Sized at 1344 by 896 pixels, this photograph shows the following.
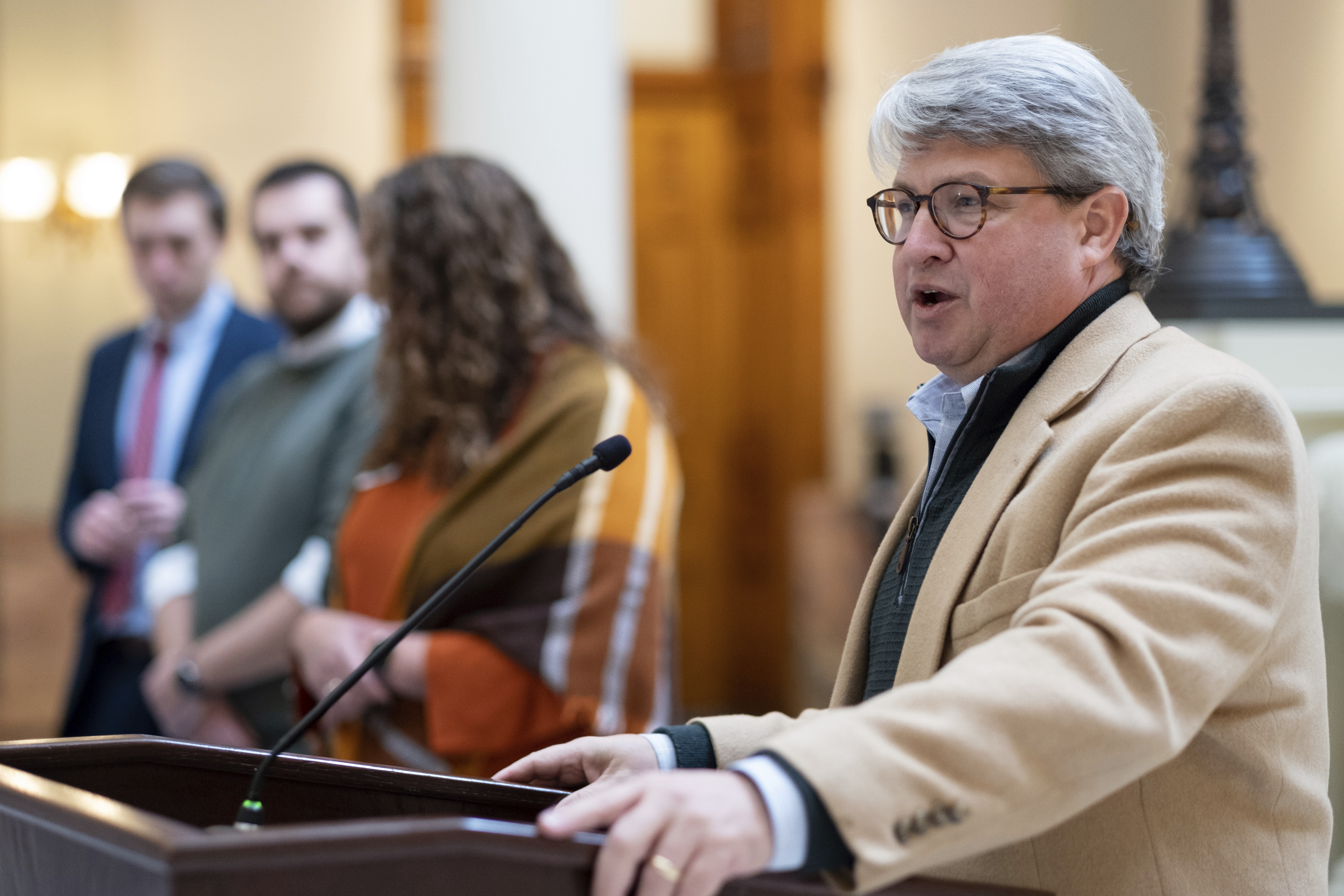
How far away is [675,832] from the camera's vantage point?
2.68 feet

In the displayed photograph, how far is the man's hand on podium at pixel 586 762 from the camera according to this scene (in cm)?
118

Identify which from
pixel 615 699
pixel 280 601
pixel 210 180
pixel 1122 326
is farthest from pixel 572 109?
pixel 1122 326

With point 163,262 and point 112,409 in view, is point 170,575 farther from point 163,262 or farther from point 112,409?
point 163,262

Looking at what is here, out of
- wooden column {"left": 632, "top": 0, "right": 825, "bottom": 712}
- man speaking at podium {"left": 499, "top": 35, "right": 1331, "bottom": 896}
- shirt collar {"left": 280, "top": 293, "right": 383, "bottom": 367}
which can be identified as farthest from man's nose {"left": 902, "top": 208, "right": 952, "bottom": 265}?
wooden column {"left": 632, "top": 0, "right": 825, "bottom": 712}

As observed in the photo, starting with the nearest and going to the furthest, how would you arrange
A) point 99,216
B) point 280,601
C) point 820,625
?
point 280,601
point 820,625
point 99,216

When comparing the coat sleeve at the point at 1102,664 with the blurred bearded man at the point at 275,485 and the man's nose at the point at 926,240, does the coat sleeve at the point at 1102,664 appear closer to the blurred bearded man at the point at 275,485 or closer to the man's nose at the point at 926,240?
the man's nose at the point at 926,240

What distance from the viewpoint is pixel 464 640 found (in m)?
2.19

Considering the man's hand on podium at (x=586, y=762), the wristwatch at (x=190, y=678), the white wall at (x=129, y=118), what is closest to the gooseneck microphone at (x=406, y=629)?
the man's hand on podium at (x=586, y=762)

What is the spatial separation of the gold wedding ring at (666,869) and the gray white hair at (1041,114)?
64 centimetres

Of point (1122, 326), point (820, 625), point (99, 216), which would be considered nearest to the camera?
point (1122, 326)

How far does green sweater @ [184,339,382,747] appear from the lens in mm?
2709

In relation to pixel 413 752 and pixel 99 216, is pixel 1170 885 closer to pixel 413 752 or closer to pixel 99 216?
pixel 413 752

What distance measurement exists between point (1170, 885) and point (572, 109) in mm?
2708

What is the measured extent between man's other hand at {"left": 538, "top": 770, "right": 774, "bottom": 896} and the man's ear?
613 millimetres
